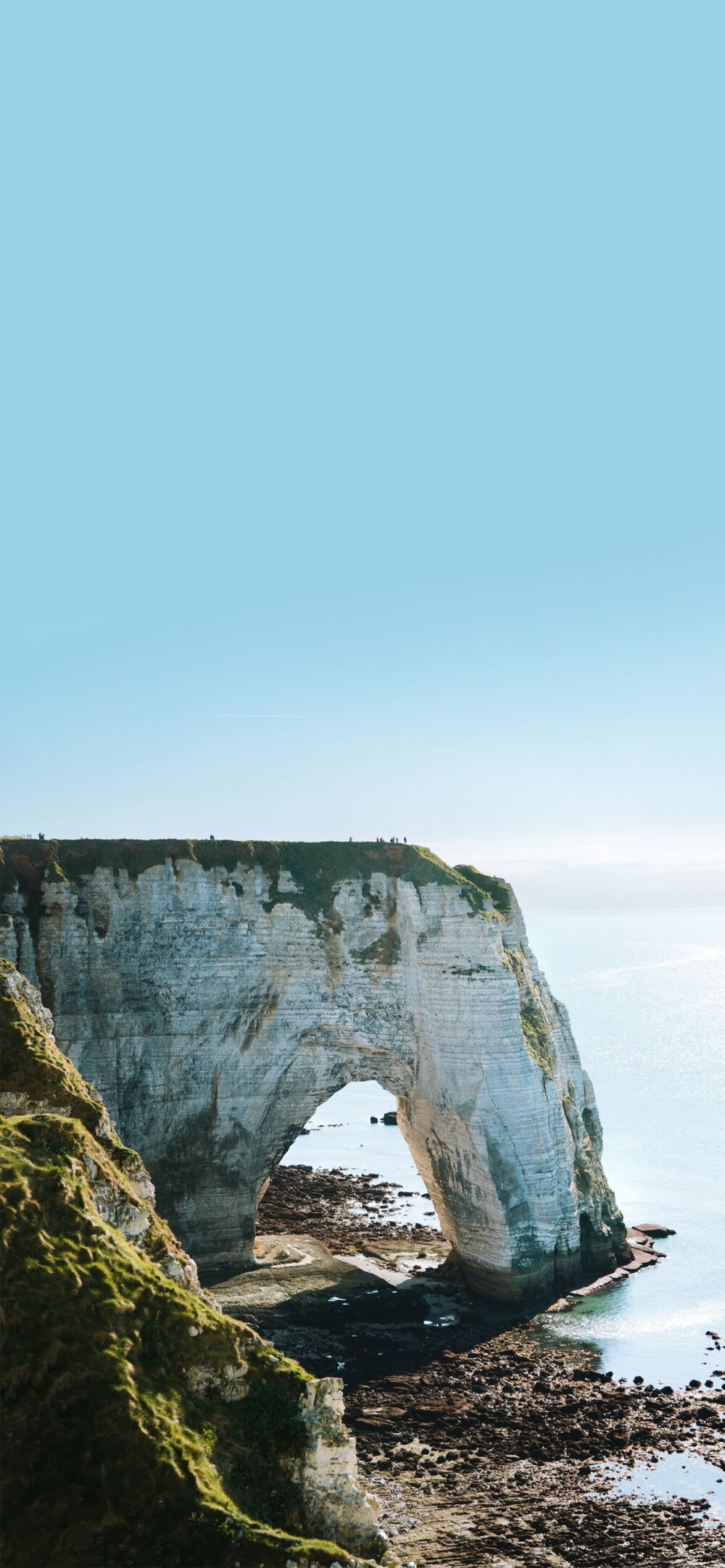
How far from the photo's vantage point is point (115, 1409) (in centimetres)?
1445

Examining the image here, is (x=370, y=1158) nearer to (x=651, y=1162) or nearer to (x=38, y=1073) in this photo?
(x=651, y=1162)

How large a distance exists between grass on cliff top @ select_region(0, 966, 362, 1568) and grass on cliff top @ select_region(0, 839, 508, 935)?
20391 mm

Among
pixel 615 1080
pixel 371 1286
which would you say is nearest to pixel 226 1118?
pixel 371 1286

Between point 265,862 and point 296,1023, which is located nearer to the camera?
point 296,1023

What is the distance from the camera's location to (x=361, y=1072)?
39.9 metres

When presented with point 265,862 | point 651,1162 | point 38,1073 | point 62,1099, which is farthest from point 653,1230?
point 38,1073

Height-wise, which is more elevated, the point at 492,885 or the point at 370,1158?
the point at 492,885

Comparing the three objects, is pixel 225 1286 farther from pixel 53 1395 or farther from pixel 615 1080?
pixel 615 1080

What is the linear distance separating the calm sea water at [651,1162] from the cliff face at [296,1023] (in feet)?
9.74

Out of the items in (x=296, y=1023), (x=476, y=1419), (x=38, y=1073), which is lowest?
(x=476, y=1419)

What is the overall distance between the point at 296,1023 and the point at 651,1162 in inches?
1282

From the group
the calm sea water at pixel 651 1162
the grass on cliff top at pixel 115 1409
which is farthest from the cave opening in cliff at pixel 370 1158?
the grass on cliff top at pixel 115 1409

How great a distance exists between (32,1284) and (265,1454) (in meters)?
4.26

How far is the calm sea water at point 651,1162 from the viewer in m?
34.2
